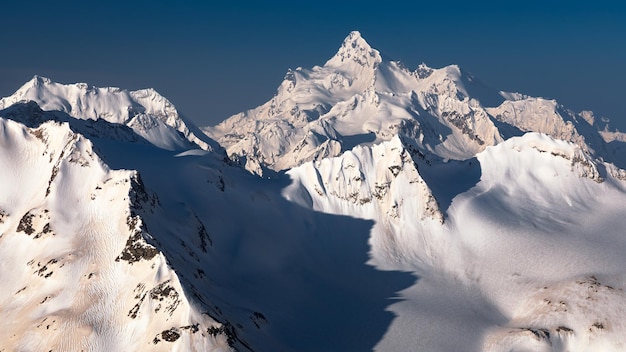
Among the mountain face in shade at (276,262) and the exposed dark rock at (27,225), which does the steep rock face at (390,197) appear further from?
the exposed dark rock at (27,225)

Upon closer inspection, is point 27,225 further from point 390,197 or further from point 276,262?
point 390,197

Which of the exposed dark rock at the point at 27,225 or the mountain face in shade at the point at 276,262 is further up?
the exposed dark rock at the point at 27,225

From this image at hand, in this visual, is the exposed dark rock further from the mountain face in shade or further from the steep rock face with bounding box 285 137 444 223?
the steep rock face with bounding box 285 137 444 223

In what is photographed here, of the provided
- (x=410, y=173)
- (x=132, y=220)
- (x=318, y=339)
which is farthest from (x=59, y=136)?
(x=410, y=173)

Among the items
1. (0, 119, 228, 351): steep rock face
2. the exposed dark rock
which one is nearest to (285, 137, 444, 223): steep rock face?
(0, 119, 228, 351): steep rock face

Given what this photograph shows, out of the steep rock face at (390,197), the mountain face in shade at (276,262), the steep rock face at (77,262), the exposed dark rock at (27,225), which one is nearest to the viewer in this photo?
the steep rock face at (77,262)

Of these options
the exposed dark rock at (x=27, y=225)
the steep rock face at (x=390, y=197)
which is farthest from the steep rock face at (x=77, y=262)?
the steep rock face at (x=390, y=197)

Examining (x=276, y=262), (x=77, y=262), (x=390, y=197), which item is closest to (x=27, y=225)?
(x=77, y=262)

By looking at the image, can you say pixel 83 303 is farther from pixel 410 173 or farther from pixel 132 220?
pixel 410 173

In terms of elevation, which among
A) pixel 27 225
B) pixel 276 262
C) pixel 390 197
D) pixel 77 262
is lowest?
pixel 276 262
